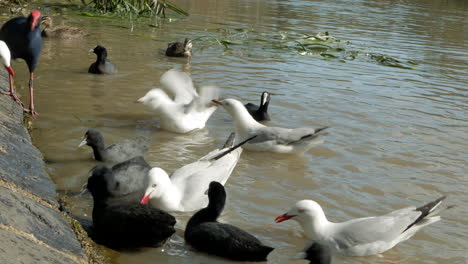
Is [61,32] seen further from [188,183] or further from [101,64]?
[188,183]

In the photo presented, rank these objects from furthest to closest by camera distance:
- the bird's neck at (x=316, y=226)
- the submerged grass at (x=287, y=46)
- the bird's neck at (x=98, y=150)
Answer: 1. the submerged grass at (x=287, y=46)
2. the bird's neck at (x=98, y=150)
3. the bird's neck at (x=316, y=226)

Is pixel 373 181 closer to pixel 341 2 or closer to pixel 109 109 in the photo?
pixel 109 109

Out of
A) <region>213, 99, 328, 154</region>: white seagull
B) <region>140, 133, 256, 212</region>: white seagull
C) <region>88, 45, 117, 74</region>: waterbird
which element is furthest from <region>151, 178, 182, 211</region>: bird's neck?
<region>88, 45, 117, 74</region>: waterbird

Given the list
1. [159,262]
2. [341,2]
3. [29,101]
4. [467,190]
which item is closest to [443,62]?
[467,190]

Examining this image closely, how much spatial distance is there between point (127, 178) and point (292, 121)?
3.90 meters

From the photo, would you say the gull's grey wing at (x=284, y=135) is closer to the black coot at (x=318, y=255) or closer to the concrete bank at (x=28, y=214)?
the concrete bank at (x=28, y=214)

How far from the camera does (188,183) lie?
589 cm

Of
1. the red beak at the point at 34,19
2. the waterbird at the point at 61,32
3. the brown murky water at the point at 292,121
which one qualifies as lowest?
the brown murky water at the point at 292,121

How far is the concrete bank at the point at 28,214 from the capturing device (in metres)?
3.67

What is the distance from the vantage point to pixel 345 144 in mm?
8234

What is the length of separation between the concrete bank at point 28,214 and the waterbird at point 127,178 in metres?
0.45

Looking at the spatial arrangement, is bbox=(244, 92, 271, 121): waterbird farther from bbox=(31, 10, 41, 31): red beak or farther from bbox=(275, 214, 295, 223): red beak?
bbox=(275, 214, 295, 223): red beak

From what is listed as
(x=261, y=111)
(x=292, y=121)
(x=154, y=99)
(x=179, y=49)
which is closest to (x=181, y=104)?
(x=154, y=99)

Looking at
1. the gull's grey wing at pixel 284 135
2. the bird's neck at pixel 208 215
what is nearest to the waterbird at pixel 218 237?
the bird's neck at pixel 208 215
